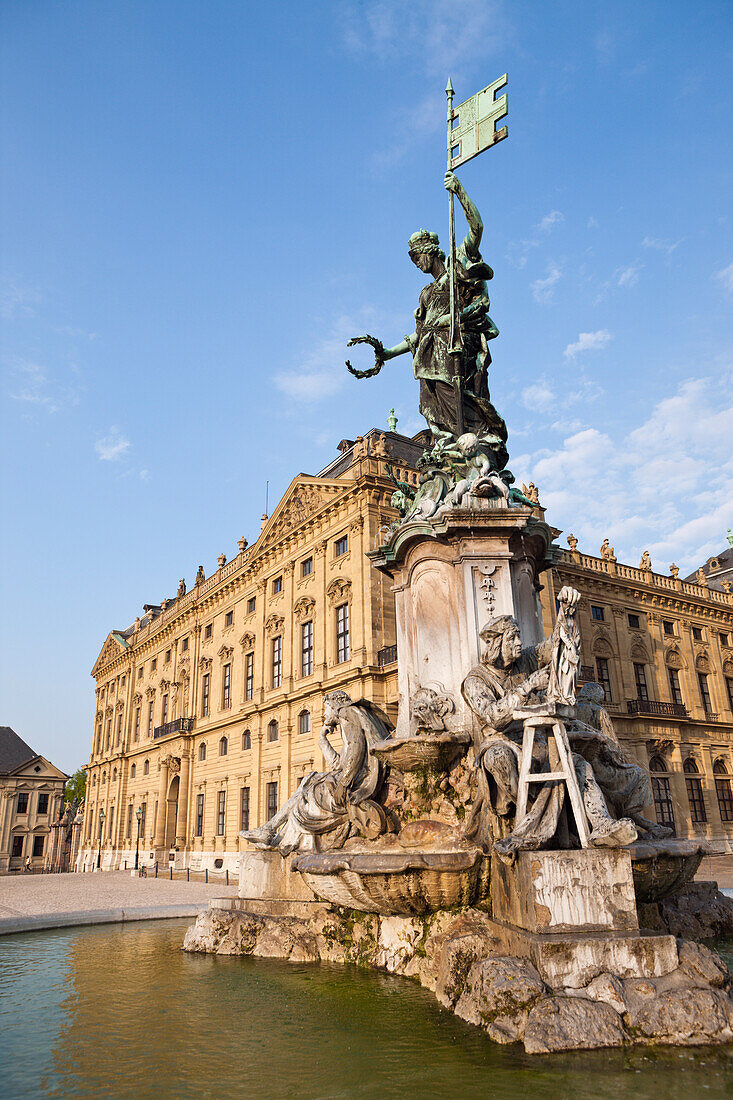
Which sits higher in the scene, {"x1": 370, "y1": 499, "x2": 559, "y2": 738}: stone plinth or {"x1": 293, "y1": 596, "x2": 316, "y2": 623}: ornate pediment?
{"x1": 293, "y1": 596, "x2": 316, "y2": 623}: ornate pediment

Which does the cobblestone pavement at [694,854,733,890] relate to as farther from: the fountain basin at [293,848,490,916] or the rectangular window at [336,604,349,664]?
the rectangular window at [336,604,349,664]

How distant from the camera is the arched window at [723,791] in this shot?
37.6m

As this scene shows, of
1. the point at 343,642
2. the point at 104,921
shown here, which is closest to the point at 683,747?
the point at 343,642

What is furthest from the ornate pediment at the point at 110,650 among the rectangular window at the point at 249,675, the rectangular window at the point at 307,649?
the rectangular window at the point at 307,649

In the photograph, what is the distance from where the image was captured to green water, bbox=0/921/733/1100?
3.89 meters

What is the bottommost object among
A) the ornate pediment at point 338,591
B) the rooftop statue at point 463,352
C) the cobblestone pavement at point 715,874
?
the cobblestone pavement at point 715,874

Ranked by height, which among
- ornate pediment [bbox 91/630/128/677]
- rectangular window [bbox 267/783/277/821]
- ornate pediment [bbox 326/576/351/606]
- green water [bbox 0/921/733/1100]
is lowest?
green water [bbox 0/921/733/1100]

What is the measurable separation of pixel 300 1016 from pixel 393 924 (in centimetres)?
161

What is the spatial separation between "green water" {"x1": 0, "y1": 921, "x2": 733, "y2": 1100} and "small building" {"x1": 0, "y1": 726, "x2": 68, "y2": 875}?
6559cm

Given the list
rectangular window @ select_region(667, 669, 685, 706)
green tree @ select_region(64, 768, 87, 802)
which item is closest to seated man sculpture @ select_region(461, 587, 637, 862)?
rectangular window @ select_region(667, 669, 685, 706)

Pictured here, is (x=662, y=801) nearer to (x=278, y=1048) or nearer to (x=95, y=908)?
(x=95, y=908)

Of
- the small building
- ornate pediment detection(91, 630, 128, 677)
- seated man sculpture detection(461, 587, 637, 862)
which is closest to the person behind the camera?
seated man sculpture detection(461, 587, 637, 862)

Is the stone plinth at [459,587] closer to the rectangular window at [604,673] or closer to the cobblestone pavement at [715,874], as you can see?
the cobblestone pavement at [715,874]

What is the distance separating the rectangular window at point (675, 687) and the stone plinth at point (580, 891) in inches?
1472
